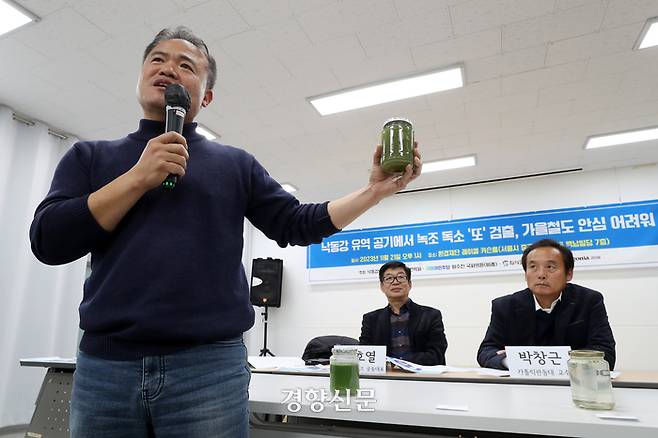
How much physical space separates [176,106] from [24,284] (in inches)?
149

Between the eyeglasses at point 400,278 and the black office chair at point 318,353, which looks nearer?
the black office chair at point 318,353

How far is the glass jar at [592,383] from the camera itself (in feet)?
2.91

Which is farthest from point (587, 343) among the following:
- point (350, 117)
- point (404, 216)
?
point (404, 216)

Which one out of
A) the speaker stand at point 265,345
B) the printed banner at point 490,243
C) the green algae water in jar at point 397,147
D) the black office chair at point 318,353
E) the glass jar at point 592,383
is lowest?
the speaker stand at point 265,345

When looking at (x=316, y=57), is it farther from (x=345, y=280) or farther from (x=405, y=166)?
(x=345, y=280)

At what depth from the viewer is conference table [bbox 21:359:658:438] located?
764 mm

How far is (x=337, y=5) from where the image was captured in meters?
2.45

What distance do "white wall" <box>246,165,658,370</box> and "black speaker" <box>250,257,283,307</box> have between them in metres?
0.18

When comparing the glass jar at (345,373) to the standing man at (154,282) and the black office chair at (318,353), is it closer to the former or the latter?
the standing man at (154,282)

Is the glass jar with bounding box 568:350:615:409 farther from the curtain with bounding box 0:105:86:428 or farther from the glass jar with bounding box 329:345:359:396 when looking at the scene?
the curtain with bounding box 0:105:86:428

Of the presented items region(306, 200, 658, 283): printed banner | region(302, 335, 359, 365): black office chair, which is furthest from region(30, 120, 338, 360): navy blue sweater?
region(306, 200, 658, 283): printed banner

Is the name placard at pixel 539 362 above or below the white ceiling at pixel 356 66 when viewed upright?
below

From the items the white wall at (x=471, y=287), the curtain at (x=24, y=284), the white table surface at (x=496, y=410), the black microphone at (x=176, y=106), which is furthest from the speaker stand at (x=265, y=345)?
the black microphone at (x=176, y=106)

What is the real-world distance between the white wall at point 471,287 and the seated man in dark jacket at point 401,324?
2.15 meters
